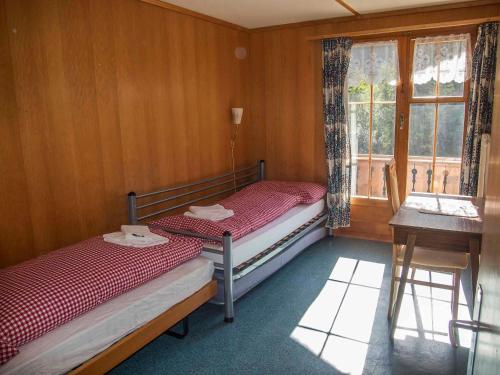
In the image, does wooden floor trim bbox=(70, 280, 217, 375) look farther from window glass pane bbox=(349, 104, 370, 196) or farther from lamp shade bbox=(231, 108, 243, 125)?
window glass pane bbox=(349, 104, 370, 196)

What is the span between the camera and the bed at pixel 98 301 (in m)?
1.70

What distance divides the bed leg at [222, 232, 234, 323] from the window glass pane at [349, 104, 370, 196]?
7.26 feet

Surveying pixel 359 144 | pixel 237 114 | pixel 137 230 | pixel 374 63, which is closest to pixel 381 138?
pixel 359 144

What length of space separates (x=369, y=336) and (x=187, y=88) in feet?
8.17

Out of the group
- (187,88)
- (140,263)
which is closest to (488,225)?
(140,263)

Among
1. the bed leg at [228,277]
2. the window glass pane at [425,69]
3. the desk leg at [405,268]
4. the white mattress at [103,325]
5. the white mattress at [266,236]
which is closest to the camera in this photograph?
→ the white mattress at [103,325]

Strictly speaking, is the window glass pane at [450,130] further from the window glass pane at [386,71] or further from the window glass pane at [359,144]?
the window glass pane at [359,144]

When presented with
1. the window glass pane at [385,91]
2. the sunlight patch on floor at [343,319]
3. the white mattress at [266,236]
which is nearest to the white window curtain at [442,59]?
the window glass pane at [385,91]

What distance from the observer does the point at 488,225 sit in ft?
3.17

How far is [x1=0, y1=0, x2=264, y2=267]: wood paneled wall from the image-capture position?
2.39 m

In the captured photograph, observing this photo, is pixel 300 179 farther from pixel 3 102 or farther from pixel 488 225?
pixel 488 225

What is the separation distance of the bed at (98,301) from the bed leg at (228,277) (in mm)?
107

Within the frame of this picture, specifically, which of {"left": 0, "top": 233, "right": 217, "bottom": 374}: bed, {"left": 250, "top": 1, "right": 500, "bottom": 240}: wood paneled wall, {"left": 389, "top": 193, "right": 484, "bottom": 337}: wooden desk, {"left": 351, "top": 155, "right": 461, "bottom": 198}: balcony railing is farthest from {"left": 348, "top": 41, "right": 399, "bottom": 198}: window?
{"left": 0, "top": 233, "right": 217, "bottom": 374}: bed

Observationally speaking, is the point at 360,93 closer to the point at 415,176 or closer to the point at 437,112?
the point at 437,112
